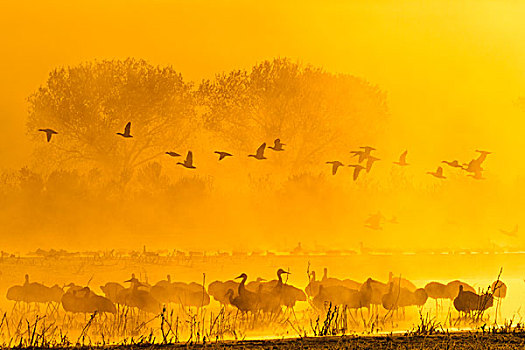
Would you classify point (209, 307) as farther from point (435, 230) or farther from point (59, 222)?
point (435, 230)

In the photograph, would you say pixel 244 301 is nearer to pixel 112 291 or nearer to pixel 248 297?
pixel 248 297

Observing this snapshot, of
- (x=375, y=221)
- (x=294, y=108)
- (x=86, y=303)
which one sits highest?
(x=294, y=108)

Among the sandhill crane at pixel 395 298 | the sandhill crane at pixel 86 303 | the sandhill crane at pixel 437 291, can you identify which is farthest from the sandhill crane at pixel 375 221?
the sandhill crane at pixel 86 303

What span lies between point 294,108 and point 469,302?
765 cm

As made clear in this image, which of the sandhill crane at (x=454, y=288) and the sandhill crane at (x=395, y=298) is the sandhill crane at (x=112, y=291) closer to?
the sandhill crane at (x=395, y=298)

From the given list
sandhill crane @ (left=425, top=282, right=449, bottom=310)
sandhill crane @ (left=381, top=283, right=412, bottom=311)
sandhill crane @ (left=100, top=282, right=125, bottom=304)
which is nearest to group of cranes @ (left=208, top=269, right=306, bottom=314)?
sandhill crane @ (left=381, top=283, right=412, bottom=311)

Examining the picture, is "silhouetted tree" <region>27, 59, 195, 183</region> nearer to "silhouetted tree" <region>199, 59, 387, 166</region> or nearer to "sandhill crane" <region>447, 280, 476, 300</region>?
"silhouetted tree" <region>199, 59, 387, 166</region>

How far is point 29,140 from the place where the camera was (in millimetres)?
15648

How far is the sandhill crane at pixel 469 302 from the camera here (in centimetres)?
1003

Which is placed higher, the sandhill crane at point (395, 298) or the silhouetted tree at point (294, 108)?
the silhouetted tree at point (294, 108)

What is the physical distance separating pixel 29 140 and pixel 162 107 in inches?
85.3

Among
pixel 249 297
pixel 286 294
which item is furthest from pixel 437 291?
pixel 249 297

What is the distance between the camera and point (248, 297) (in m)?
9.71

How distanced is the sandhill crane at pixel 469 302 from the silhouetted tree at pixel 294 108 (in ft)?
23.4
